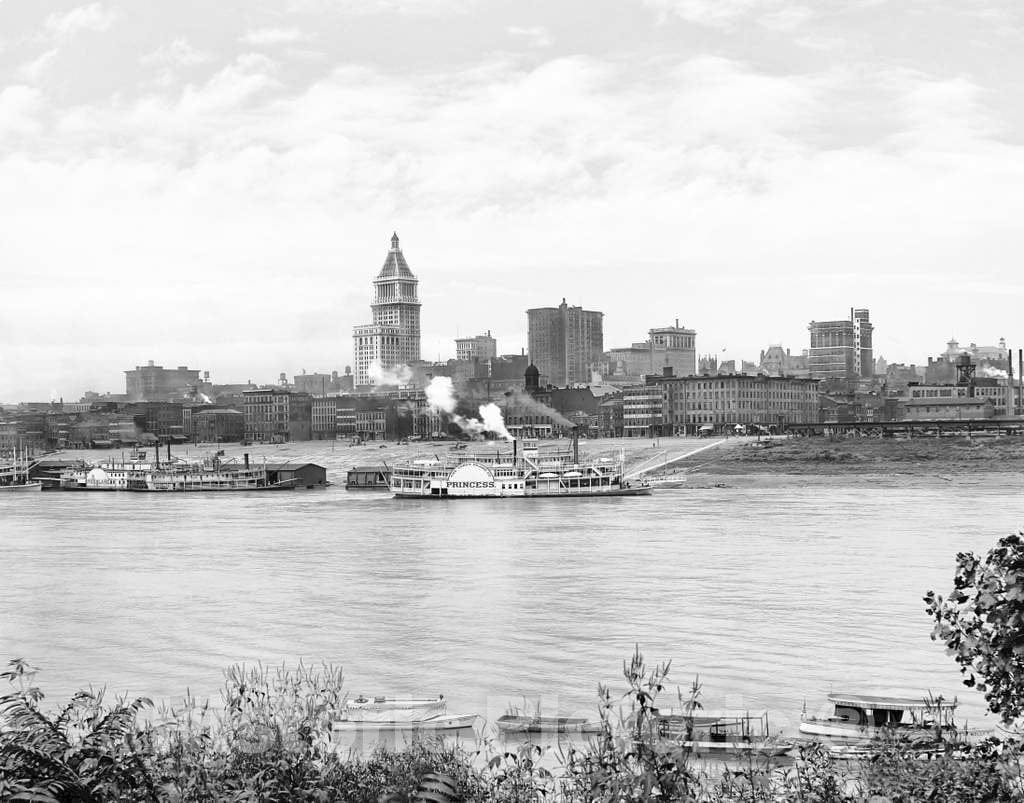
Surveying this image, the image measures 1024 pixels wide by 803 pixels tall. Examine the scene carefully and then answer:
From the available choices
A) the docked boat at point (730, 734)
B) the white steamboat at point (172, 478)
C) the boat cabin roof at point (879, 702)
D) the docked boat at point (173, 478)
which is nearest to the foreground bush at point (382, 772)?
the docked boat at point (730, 734)

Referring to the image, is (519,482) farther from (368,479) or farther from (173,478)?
(173,478)

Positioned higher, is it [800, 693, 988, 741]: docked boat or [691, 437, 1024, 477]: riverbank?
[691, 437, 1024, 477]: riverbank

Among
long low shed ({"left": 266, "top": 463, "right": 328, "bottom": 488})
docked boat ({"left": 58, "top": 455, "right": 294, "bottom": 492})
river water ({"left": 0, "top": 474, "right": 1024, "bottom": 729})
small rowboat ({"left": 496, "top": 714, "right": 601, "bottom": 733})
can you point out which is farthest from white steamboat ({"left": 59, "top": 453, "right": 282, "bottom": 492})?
small rowboat ({"left": 496, "top": 714, "right": 601, "bottom": 733})

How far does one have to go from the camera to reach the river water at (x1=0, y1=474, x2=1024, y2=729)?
31391 millimetres

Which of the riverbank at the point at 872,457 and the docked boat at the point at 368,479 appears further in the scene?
the docked boat at the point at 368,479

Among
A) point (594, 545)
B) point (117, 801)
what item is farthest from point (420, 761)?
point (594, 545)

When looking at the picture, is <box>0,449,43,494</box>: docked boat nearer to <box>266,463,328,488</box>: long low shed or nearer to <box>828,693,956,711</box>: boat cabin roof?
<box>266,463,328,488</box>: long low shed

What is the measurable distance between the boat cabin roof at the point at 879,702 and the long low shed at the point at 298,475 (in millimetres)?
112169

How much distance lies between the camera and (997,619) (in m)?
13.9

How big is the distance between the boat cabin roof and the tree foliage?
10.3 metres

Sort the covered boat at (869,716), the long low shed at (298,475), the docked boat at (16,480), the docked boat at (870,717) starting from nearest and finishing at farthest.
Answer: the docked boat at (870,717), the covered boat at (869,716), the long low shed at (298,475), the docked boat at (16,480)

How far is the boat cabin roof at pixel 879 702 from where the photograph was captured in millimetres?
24953

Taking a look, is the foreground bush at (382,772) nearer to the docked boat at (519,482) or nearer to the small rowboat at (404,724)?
the small rowboat at (404,724)

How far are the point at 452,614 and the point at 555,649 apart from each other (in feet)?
25.6
